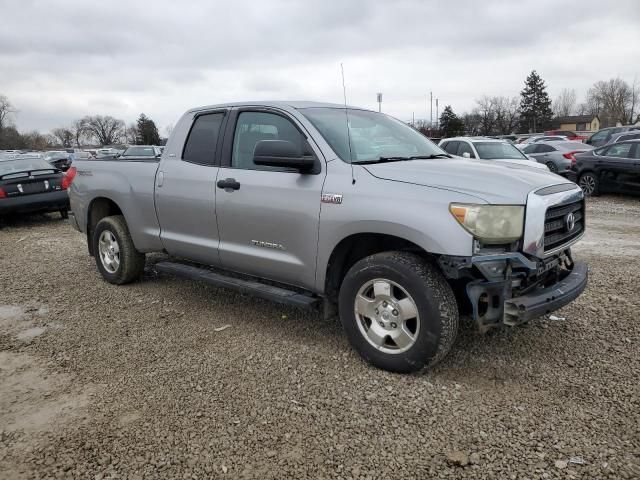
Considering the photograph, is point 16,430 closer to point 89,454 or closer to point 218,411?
point 89,454

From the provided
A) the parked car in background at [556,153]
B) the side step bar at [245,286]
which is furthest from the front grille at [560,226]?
the parked car in background at [556,153]

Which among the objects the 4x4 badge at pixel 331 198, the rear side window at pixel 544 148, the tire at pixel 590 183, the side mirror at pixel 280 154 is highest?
the side mirror at pixel 280 154

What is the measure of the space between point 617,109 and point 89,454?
342 feet

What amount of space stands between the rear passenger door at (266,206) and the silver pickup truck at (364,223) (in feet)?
0.04

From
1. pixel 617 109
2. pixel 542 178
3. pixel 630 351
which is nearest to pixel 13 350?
pixel 542 178

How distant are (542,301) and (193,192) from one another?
300cm

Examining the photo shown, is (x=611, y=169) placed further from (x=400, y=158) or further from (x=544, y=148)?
(x=400, y=158)

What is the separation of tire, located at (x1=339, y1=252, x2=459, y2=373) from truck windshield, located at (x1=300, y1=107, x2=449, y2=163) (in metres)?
0.88

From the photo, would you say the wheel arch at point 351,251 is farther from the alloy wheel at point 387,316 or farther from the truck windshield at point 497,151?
the truck windshield at point 497,151

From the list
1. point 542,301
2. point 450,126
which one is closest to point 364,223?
point 542,301

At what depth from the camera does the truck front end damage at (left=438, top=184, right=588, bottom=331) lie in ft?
10.0

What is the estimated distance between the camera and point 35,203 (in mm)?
10336

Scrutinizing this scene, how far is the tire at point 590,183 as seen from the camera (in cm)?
1241

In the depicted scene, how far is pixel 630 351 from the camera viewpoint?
3740 millimetres
